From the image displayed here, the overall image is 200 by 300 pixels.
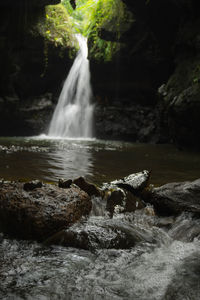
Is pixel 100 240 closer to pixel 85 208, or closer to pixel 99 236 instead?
pixel 99 236

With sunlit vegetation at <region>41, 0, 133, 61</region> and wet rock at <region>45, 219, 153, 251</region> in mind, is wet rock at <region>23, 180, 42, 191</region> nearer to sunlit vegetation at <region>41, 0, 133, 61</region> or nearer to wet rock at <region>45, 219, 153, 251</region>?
wet rock at <region>45, 219, 153, 251</region>

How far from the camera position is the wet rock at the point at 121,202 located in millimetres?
3781

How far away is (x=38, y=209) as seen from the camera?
10.2 ft

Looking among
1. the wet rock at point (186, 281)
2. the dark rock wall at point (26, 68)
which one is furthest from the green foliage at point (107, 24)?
the wet rock at point (186, 281)

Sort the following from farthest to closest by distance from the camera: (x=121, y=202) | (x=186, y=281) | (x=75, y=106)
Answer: (x=75, y=106) < (x=121, y=202) < (x=186, y=281)

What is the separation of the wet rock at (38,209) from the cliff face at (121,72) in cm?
825

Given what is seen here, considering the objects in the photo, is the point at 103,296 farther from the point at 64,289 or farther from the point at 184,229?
the point at 184,229

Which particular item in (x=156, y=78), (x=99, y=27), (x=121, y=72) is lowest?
(x=156, y=78)

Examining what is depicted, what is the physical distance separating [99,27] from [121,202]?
1312 centimetres

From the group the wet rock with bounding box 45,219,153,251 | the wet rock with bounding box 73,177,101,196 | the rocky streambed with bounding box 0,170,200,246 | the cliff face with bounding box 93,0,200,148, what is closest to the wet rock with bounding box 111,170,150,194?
the rocky streambed with bounding box 0,170,200,246

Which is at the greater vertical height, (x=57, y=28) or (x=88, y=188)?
(x=57, y=28)

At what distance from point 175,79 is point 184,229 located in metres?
9.00

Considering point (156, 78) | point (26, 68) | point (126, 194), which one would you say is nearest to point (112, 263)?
point (126, 194)

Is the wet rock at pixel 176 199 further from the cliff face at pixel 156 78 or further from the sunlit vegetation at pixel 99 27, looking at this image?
the sunlit vegetation at pixel 99 27
